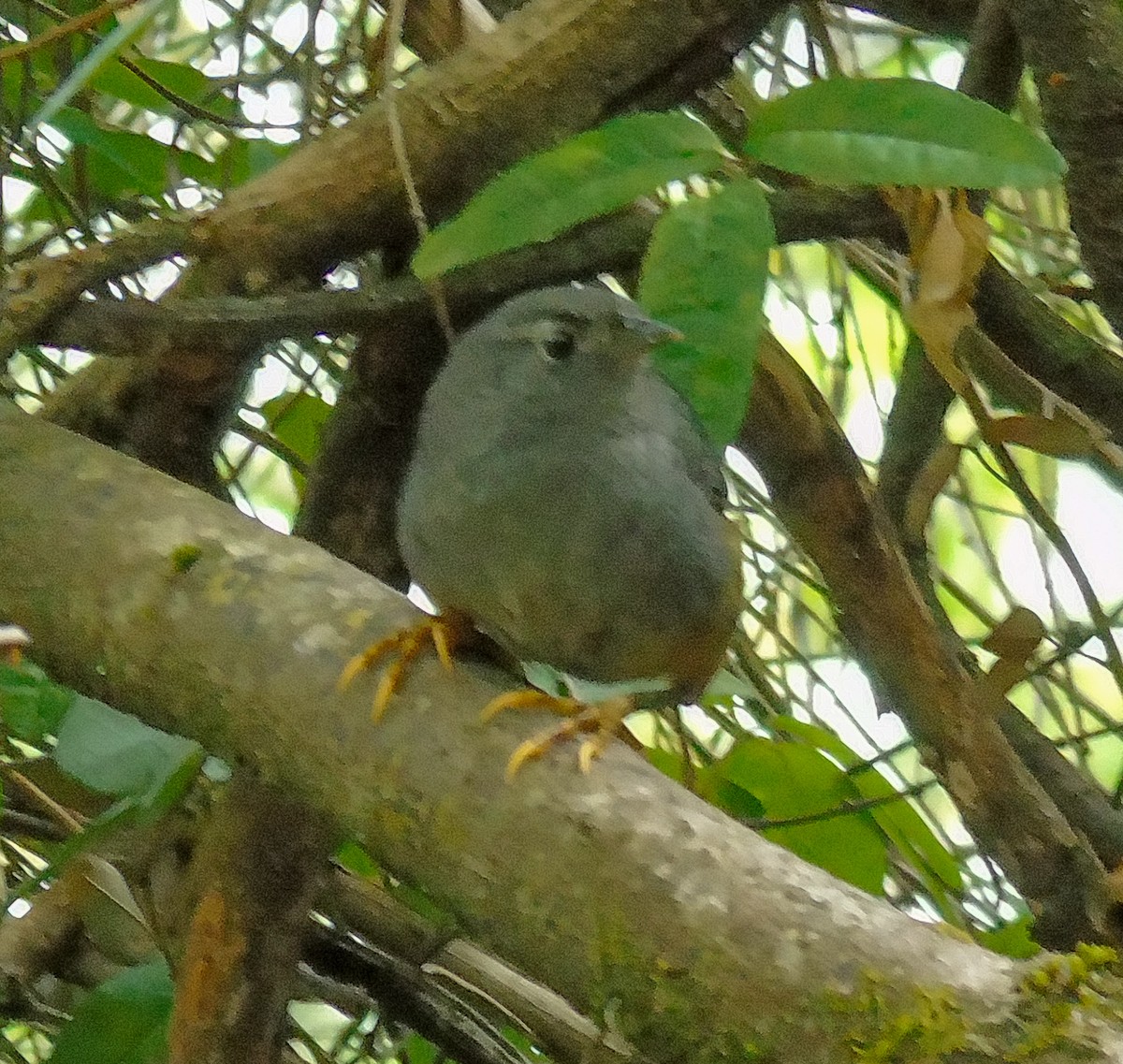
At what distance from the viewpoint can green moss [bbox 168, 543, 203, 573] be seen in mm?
1261

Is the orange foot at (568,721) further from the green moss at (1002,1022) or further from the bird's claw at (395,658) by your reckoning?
the green moss at (1002,1022)

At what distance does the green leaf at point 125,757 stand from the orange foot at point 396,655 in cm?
29

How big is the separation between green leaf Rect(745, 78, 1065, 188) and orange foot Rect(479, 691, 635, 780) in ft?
1.67

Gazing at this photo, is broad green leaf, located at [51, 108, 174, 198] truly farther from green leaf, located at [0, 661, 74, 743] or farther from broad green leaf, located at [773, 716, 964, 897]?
broad green leaf, located at [773, 716, 964, 897]

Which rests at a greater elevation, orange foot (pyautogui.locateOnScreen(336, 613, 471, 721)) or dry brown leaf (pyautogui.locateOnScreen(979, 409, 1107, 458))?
dry brown leaf (pyautogui.locateOnScreen(979, 409, 1107, 458))

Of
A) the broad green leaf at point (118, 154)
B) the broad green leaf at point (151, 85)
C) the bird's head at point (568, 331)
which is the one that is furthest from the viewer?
the broad green leaf at point (151, 85)

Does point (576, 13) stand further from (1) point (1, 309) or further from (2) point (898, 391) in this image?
(1) point (1, 309)

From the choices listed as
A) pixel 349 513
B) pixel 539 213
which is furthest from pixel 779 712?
pixel 539 213

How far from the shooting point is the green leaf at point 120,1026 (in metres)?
1.43

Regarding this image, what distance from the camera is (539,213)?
1076 mm

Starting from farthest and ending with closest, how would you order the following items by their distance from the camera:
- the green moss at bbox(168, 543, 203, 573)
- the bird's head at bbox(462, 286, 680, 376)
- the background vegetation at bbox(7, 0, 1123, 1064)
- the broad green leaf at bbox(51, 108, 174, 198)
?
1. the broad green leaf at bbox(51, 108, 174, 198)
2. the bird's head at bbox(462, 286, 680, 376)
3. the green moss at bbox(168, 543, 203, 573)
4. the background vegetation at bbox(7, 0, 1123, 1064)

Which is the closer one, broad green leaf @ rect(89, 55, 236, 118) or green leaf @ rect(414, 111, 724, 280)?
green leaf @ rect(414, 111, 724, 280)

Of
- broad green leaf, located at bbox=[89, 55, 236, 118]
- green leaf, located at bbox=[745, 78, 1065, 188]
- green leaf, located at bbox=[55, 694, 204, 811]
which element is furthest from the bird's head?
broad green leaf, located at bbox=[89, 55, 236, 118]

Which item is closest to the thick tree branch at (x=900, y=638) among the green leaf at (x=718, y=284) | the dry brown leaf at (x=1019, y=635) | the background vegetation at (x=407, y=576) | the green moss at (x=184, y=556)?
the background vegetation at (x=407, y=576)
